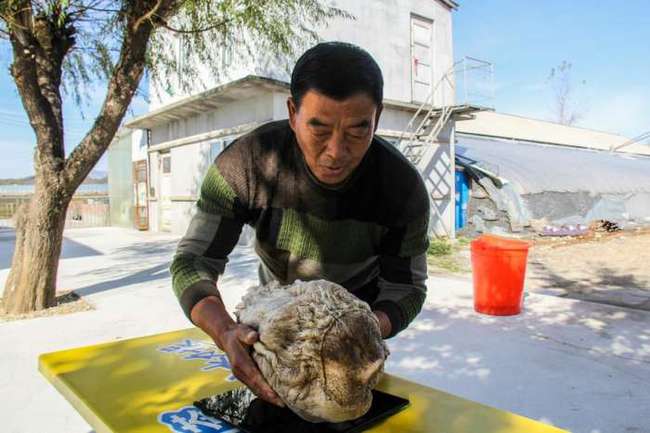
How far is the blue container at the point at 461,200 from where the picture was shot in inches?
578

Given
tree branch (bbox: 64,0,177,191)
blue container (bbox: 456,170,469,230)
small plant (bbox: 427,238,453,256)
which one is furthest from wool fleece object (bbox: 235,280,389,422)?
blue container (bbox: 456,170,469,230)

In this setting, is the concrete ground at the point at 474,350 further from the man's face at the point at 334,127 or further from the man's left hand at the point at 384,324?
the man's face at the point at 334,127

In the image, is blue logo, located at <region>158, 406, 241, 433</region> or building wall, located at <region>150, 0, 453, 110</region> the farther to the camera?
building wall, located at <region>150, 0, 453, 110</region>

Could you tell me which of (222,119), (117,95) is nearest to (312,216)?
(117,95)

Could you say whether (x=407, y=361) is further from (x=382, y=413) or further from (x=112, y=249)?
(x=112, y=249)

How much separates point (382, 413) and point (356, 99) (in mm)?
1002

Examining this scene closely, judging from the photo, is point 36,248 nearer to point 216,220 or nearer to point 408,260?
point 216,220

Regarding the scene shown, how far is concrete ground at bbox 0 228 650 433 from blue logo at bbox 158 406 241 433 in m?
1.76

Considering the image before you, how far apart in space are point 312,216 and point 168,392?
0.89 metres

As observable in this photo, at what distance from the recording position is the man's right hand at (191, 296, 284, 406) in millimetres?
1388

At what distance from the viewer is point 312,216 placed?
175 centimetres

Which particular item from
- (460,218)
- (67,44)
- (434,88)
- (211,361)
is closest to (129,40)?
(67,44)

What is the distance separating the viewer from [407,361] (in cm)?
418

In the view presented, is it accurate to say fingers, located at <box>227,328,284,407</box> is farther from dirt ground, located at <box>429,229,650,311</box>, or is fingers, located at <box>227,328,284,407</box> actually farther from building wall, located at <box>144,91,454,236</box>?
building wall, located at <box>144,91,454,236</box>
